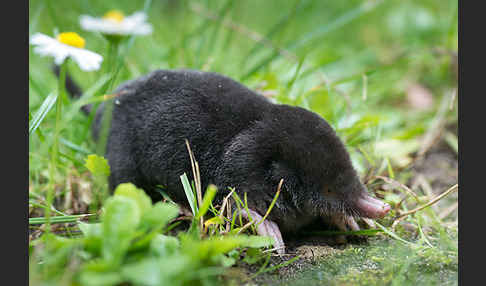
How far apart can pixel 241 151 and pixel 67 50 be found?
0.92m

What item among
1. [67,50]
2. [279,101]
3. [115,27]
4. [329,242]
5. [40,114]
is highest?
[115,27]

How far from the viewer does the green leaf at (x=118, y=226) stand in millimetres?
1470

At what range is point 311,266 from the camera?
6.34 ft

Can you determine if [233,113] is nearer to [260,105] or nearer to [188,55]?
[260,105]

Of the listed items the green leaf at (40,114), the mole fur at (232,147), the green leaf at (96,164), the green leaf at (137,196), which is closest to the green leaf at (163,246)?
the green leaf at (137,196)

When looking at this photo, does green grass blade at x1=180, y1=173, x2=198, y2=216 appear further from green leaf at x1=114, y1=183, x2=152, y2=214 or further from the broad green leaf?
the broad green leaf

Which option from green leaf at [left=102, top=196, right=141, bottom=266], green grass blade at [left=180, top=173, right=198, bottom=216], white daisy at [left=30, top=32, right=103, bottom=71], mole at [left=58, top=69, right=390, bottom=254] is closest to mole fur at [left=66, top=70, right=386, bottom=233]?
mole at [left=58, top=69, right=390, bottom=254]

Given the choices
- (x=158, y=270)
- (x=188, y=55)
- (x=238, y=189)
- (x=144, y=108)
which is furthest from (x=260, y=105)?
(x=188, y=55)

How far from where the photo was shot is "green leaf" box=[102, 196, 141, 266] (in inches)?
57.9

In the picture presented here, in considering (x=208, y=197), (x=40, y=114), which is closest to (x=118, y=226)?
(x=208, y=197)

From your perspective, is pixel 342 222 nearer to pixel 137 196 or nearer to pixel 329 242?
pixel 329 242

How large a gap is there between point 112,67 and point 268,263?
153 cm

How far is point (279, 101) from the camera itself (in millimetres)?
3076

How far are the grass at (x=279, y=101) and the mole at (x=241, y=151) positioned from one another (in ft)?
0.44
